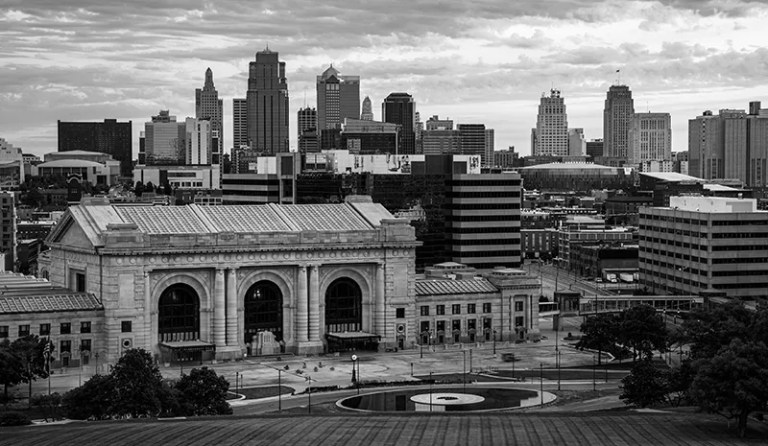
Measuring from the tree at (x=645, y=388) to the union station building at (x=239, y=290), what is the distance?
57681 millimetres

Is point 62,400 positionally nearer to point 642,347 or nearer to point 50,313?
point 50,313

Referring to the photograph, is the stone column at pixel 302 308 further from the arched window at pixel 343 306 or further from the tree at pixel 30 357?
the tree at pixel 30 357

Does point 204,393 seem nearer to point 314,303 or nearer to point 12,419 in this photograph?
point 12,419

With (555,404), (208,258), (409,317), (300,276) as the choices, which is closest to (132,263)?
(208,258)

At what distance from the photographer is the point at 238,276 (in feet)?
599

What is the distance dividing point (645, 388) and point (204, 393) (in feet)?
130

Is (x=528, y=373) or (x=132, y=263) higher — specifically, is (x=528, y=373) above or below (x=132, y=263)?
below

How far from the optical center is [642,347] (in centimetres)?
17262

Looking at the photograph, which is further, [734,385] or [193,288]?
[193,288]

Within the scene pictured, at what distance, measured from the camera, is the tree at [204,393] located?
131 metres

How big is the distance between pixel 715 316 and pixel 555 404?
22.5 metres

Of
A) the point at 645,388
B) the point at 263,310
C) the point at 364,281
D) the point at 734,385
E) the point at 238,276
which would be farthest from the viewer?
the point at 364,281

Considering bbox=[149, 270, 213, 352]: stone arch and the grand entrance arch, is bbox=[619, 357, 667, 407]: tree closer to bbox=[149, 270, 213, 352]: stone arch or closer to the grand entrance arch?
the grand entrance arch

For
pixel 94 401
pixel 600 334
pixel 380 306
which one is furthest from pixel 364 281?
pixel 94 401
